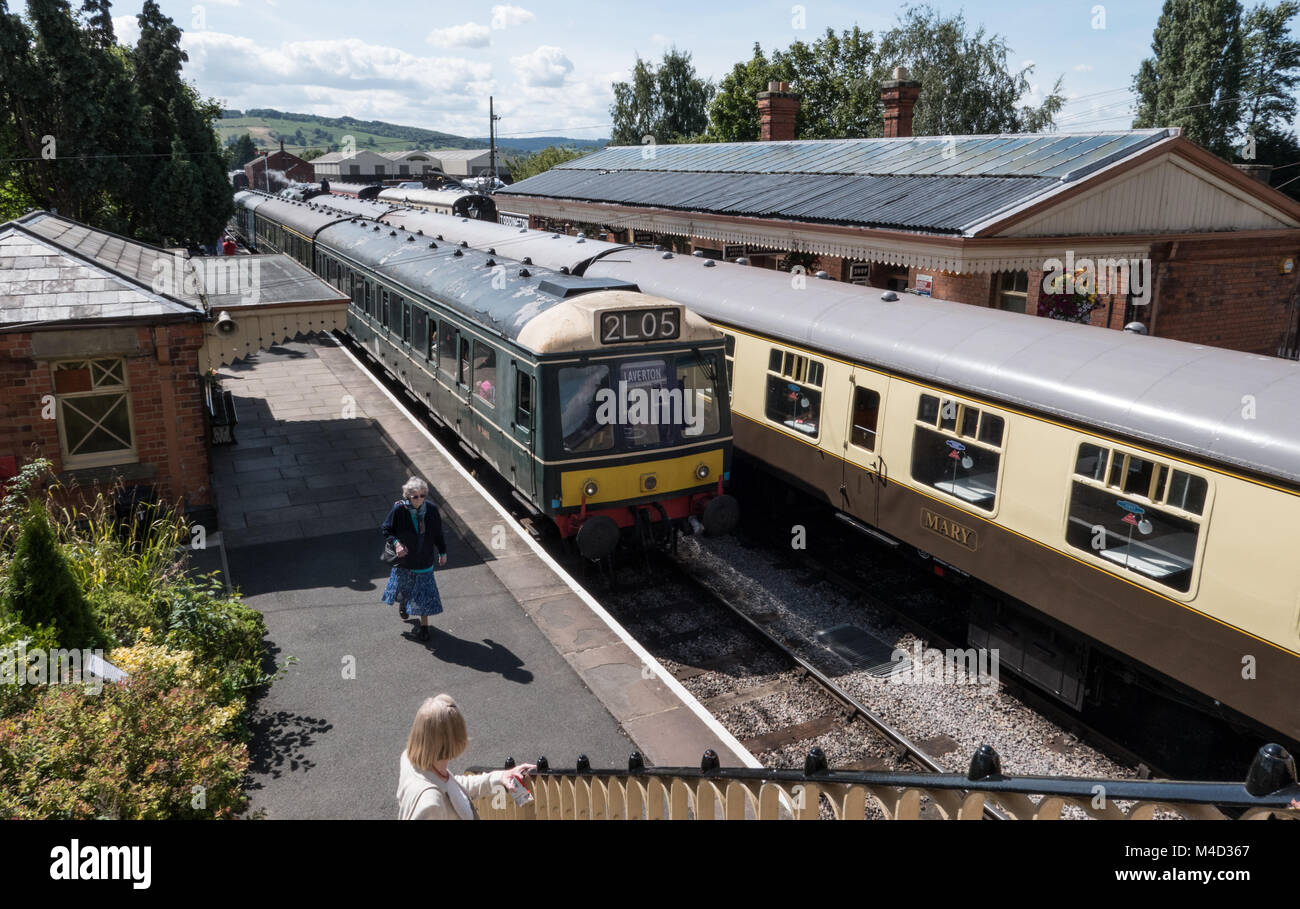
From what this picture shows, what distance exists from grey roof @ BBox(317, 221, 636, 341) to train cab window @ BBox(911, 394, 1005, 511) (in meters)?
4.00

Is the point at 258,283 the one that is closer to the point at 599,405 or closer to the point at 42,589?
the point at 599,405

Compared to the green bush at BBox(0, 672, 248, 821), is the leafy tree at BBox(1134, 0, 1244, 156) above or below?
above

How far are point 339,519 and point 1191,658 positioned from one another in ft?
29.9

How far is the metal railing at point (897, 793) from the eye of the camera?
201 cm

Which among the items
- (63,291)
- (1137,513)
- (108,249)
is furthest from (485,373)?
(1137,513)

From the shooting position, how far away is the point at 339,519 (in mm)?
11336

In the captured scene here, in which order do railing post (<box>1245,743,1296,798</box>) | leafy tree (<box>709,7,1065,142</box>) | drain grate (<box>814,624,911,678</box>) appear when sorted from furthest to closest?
leafy tree (<box>709,7,1065,142</box>), drain grate (<box>814,624,911,678</box>), railing post (<box>1245,743,1296,798</box>)

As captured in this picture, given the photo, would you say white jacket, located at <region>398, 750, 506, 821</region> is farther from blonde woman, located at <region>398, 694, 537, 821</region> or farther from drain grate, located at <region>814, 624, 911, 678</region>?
drain grate, located at <region>814, 624, 911, 678</region>

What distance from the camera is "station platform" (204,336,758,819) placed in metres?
6.71

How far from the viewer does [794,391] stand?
11086 millimetres

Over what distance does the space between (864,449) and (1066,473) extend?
264cm

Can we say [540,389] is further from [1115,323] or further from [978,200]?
[1115,323]

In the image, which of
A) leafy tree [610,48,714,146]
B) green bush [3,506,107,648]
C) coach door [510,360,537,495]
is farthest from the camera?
leafy tree [610,48,714,146]

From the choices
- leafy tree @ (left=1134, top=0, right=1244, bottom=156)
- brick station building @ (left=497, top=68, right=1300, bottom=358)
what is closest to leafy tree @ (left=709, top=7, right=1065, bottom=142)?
leafy tree @ (left=1134, top=0, right=1244, bottom=156)
